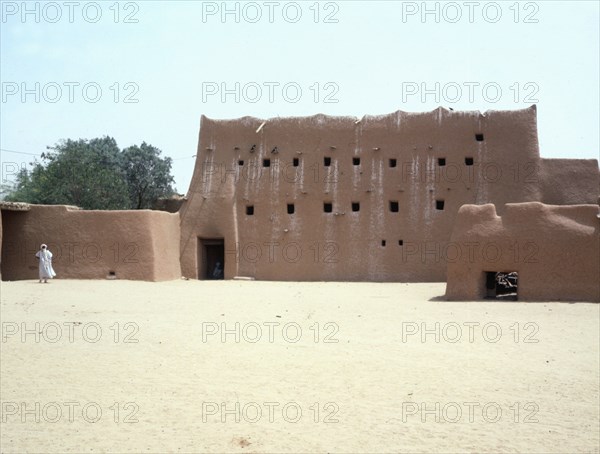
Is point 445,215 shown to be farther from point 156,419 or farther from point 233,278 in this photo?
point 156,419

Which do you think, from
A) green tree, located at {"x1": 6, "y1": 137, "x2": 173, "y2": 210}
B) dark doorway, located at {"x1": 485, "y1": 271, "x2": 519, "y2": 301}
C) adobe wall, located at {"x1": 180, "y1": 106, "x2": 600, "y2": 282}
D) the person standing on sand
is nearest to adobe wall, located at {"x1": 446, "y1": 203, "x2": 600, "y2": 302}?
dark doorway, located at {"x1": 485, "y1": 271, "x2": 519, "y2": 301}

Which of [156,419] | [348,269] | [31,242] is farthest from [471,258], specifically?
[31,242]

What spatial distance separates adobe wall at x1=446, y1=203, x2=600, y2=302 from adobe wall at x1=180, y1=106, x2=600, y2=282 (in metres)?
6.55

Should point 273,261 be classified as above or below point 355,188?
below

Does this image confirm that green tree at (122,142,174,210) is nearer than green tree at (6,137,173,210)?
No

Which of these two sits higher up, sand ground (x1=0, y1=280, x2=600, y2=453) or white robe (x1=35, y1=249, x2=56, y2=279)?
white robe (x1=35, y1=249, x2=56, y2=279)

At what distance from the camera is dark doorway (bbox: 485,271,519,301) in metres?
17.1

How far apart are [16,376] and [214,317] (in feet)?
16.0

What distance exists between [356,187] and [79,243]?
1072 cm

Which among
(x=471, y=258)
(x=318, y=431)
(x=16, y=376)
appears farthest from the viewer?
(x=471, y=258)

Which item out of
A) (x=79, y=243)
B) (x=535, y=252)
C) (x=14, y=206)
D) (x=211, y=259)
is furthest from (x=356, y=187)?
(x=14, y=206)

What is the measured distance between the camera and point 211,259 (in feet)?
87.7

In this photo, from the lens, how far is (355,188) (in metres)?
24.4

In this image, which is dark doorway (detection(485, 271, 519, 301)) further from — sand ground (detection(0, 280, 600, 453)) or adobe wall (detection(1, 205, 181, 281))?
adobe wall (detection(1, 205, 181, 281))
